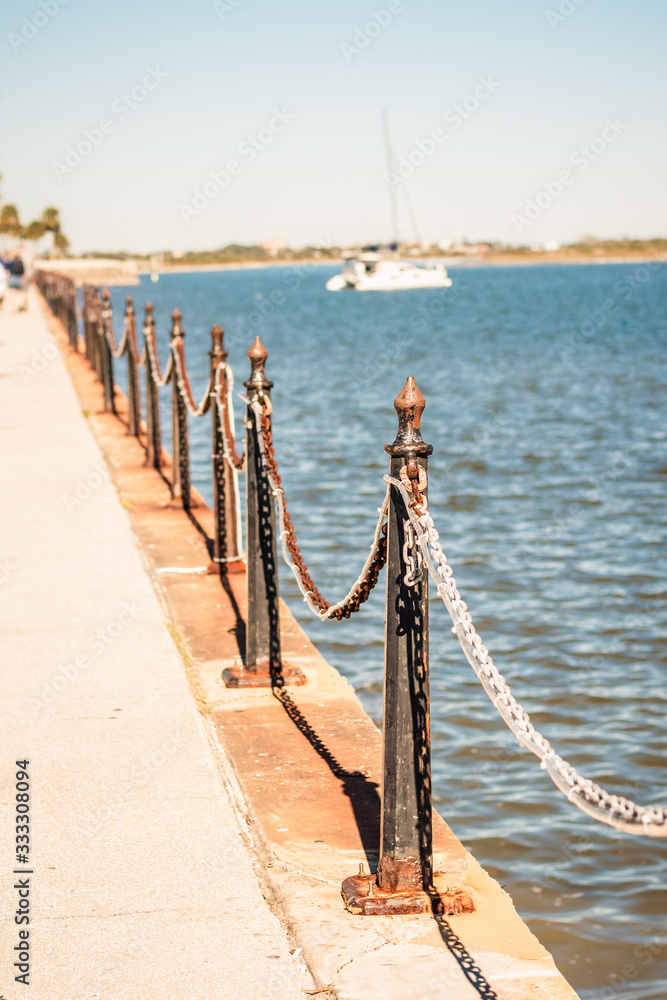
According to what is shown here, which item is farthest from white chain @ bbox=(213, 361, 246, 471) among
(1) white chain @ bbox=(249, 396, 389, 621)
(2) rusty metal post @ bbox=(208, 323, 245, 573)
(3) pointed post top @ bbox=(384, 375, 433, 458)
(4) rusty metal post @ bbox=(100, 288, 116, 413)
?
(4) rusty metal post @ bbox=(100, 288, 116, 413)

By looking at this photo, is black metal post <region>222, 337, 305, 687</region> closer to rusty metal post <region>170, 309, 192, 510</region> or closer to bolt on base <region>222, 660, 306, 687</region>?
bolt on base <region>222, 660, 306, 687</region>

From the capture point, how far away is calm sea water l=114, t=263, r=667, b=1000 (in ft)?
18.3

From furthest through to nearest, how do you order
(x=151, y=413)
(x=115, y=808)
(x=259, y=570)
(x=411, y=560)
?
(x=151, y=413), (x=259, y=570), (x=115, y=808), (x=411, y=560)

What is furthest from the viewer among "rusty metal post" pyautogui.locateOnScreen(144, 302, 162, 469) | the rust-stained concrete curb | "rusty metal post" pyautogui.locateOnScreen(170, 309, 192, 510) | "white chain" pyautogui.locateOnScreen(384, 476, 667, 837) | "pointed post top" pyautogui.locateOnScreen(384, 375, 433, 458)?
"rusty metal post" pyautogui.locateOnScreen(144, 302, 162, 469)

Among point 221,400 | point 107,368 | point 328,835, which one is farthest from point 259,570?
point 107,368

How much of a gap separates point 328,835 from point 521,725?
124 centimetres

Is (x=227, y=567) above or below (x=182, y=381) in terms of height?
below

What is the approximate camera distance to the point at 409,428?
3.44 m

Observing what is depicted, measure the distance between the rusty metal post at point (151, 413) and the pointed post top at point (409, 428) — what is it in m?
6.95

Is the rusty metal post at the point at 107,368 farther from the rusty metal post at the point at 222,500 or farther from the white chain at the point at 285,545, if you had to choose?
the white chain at the point at 285,545

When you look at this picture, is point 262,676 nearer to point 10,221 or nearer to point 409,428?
point 409,428

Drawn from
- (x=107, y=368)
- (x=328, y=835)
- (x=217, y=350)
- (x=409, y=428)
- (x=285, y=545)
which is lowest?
(x=328, y=835)

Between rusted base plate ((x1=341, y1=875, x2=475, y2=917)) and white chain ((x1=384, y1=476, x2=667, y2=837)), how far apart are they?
2.01ft

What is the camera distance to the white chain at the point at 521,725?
2.46 m
